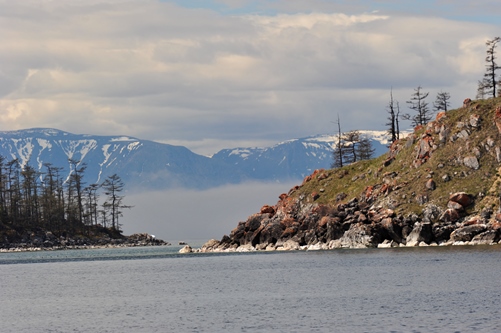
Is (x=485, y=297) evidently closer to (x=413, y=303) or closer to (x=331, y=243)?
(x=413, y=303)

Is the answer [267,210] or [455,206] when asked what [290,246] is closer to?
[267,210]

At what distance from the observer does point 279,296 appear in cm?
8081

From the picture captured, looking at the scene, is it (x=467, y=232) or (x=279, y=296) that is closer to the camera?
(x=279, y=296)

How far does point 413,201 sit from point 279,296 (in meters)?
72.5

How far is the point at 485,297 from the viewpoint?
230 feet

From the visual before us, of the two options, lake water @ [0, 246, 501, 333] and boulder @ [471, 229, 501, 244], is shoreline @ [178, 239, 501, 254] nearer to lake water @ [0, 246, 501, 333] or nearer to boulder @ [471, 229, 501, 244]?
boulder @ [471, 229, 501, 244]

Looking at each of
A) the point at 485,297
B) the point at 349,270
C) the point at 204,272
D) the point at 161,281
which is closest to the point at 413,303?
the point at 485,297

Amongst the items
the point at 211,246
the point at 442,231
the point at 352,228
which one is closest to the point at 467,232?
the point at 442,231

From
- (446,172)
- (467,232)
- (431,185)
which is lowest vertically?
(467,232)

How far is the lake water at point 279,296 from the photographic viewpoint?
6269 centimetres

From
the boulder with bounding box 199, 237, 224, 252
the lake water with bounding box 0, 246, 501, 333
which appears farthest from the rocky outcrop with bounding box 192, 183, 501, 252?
the lake water with bounding box 0, 246, 501, 333

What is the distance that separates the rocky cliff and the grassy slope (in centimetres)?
19

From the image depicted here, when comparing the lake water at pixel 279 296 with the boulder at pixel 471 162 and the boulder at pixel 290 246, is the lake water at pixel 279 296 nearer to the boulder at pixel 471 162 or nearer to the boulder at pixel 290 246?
the boulder at pixel 471 162

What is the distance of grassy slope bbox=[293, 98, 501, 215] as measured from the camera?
142m
